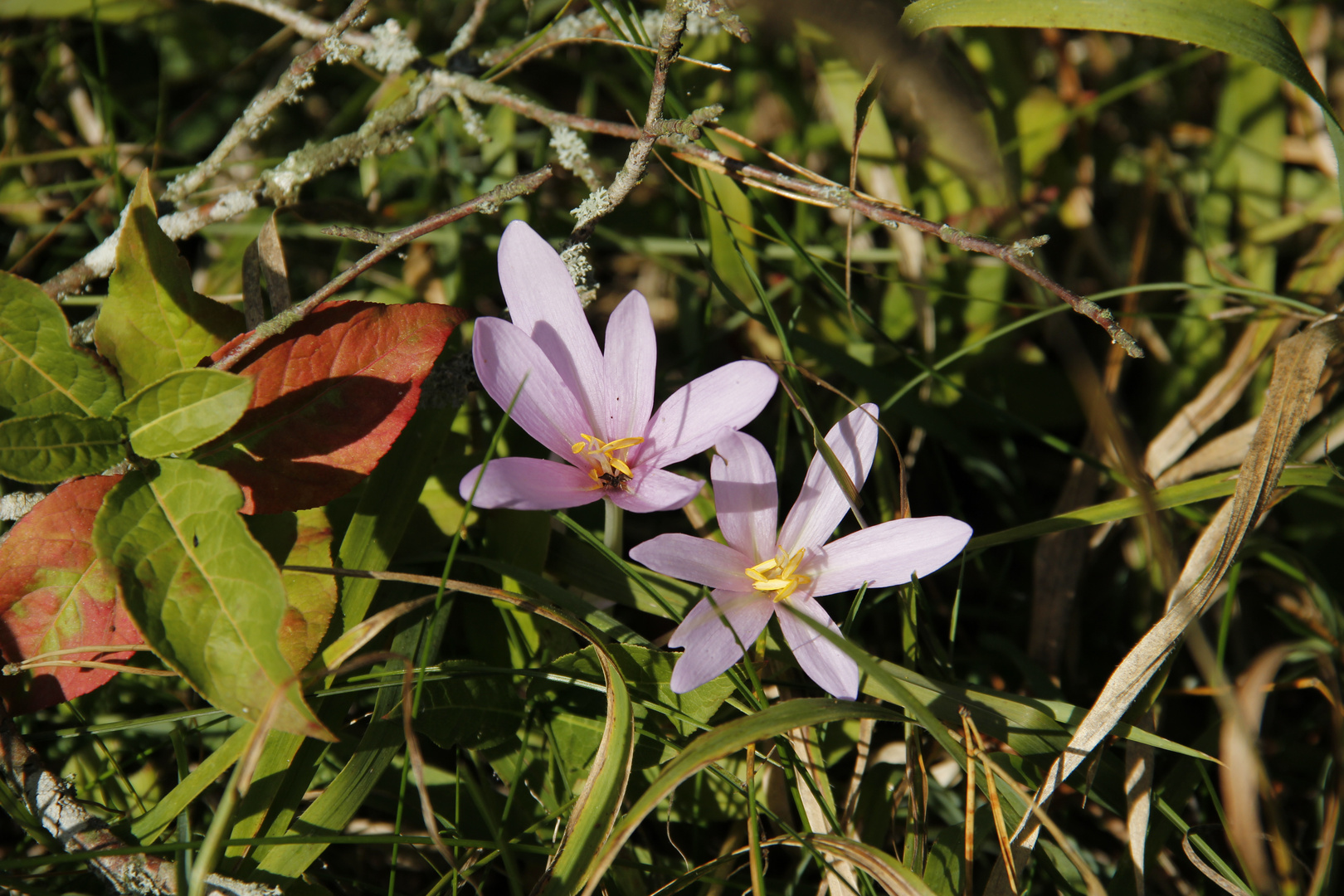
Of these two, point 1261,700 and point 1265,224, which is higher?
point 1265,224

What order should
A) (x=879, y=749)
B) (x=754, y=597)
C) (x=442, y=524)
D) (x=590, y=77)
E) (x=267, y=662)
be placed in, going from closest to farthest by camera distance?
(x=267, y=662) < (x=754, y=597) < (x=442, y=524) < (x=879, y=749) < (x=590, y=77)

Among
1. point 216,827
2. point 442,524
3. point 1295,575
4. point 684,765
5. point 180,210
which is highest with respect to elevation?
point 180,210

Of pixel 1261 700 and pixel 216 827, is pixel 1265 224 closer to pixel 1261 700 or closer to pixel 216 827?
pixel 1261 700

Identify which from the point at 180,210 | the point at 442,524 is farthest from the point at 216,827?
the point at 180,210

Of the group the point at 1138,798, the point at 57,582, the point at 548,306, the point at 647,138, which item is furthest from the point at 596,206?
the point at 1138,798

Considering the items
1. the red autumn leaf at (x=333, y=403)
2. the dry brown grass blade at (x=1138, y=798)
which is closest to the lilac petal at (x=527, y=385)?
the red autumn leaf at (x=333, y=403)

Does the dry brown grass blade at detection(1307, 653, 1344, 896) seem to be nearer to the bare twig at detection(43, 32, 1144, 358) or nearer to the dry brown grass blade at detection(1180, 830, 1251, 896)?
the dry brown grass blade at detection(1180, 830, 1251, 896)

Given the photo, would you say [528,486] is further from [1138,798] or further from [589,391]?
[1138,798]
